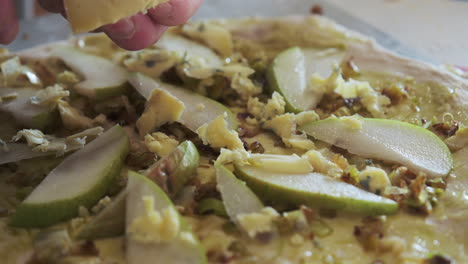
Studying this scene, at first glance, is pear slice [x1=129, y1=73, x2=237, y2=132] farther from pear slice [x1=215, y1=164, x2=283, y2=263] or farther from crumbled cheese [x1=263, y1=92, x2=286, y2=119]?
pear slice [x1=215, y1=164, x2=283, y2=263]

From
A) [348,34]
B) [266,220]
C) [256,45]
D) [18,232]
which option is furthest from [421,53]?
[18,232]

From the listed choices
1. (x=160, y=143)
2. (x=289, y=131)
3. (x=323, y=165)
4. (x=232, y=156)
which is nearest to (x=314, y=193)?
(x=323, y=165)

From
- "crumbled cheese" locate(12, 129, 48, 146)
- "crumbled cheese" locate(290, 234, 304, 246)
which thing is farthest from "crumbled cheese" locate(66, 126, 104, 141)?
"crumbled cheese" locate(290, 234, 304, 246)

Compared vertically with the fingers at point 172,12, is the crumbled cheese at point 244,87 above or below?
below

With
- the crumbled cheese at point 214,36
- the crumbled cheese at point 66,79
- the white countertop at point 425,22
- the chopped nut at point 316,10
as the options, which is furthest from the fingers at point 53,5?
the white countertop at point 425,22

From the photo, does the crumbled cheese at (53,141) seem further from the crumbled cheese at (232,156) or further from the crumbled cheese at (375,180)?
the crumbled cheese at (375,180)

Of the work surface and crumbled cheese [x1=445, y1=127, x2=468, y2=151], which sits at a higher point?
crumbled cheese [x1=445, y1=127, x2=468, y2=151]
